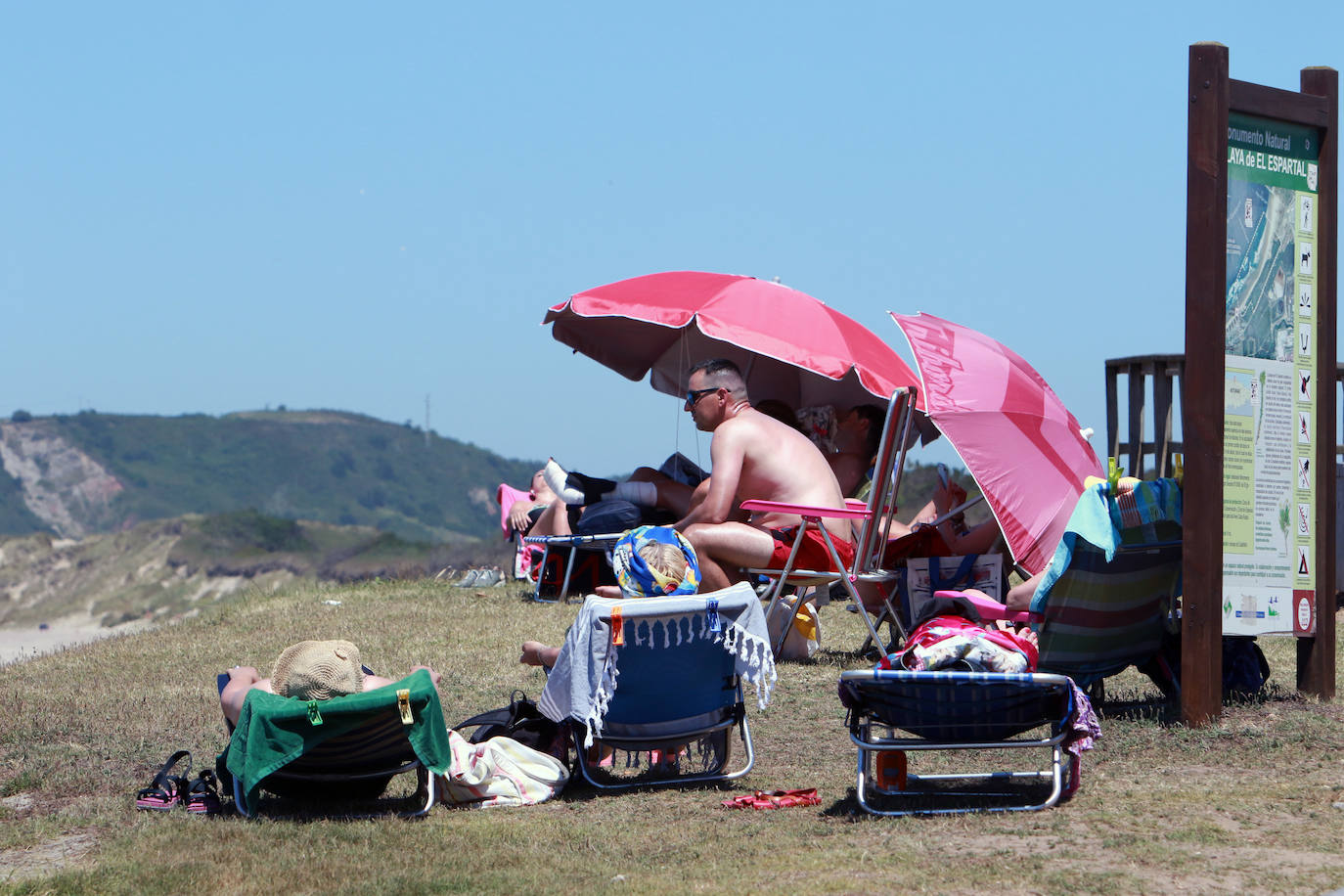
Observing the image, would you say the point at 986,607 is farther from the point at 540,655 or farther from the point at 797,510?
the point at 540,655

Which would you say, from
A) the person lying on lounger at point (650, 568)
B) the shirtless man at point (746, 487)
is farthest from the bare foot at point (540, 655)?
the shirtless man at point (746, 487)

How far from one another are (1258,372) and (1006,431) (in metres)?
1.66

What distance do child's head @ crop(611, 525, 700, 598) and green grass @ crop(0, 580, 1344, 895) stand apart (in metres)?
0.69

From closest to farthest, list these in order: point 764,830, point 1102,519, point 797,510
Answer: point 764,830 < point 1102,519 < point 797,510

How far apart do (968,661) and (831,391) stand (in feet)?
19.4

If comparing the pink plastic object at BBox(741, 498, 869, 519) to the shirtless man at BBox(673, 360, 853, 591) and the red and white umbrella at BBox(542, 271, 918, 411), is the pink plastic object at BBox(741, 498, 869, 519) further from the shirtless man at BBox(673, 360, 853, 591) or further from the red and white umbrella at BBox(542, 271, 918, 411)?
the red and white umbrella at BBox(542, 271, 918, 411)

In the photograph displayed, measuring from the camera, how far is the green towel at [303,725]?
4059 mm

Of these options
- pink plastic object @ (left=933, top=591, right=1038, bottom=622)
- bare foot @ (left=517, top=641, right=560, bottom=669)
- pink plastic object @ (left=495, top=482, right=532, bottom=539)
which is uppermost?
pink plastic object @ (left=495, top=482, right=532, bottom=539)

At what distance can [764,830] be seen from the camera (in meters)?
3.99

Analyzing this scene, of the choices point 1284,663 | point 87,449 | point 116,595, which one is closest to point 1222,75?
point 1284,663

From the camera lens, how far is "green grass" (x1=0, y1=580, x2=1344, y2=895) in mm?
3443

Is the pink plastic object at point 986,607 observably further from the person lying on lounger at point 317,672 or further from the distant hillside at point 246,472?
the distant hillside at point 246,472

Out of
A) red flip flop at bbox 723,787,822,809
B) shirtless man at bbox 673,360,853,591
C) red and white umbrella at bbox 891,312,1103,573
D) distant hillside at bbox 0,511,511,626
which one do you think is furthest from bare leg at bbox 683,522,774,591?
distant hillside at bbox 0,511,511,626

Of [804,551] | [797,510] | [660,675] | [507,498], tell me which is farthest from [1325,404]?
[507,498]
